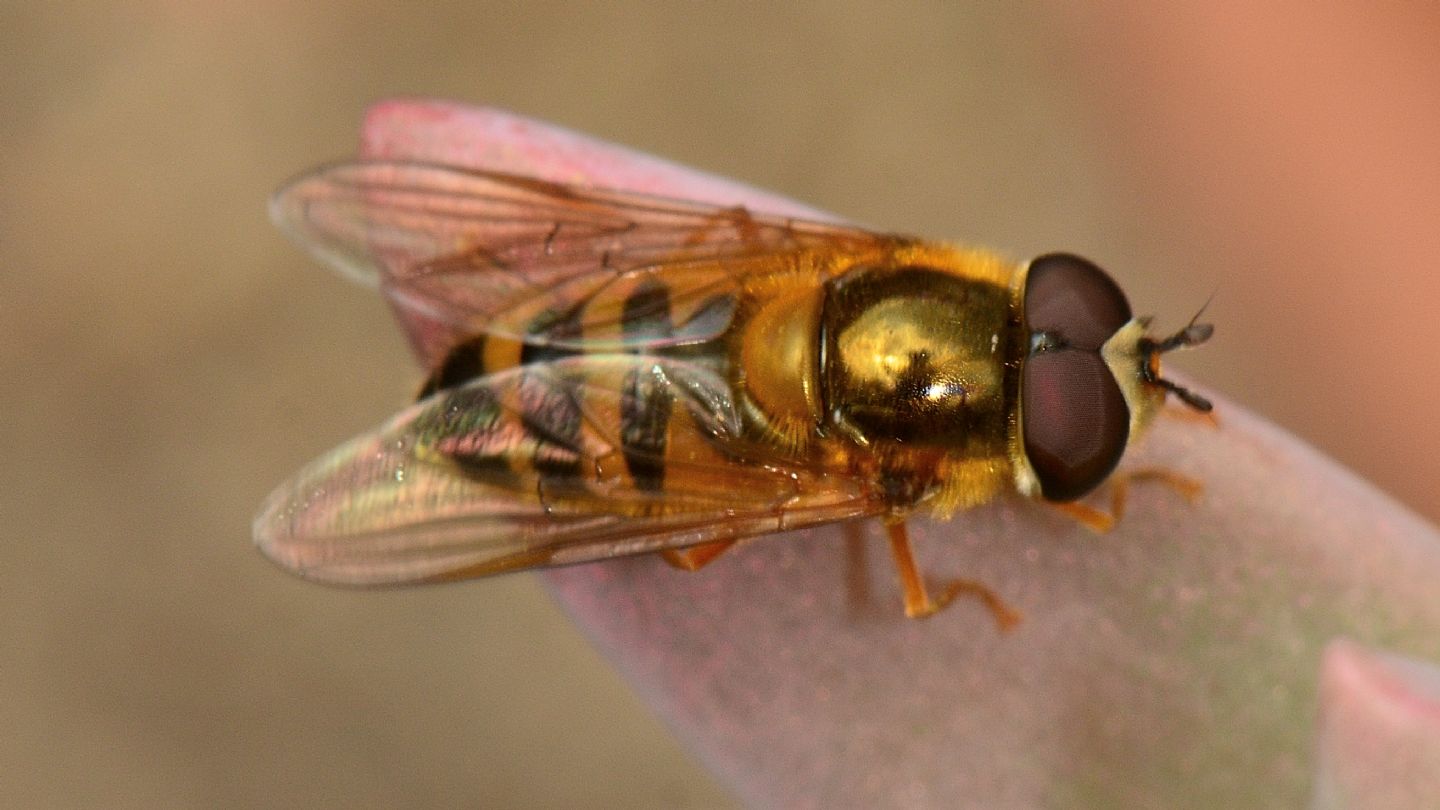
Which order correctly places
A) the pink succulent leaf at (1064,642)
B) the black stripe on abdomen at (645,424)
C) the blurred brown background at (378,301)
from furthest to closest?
the blurred brown background at (378,301) → the black stripe on abdomen at (645,424) → the pink succulent leaf at (1064,642)

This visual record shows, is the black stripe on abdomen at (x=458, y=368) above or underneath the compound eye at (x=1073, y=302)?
underneath

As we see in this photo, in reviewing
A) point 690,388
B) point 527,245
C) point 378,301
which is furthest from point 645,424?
point 378,301

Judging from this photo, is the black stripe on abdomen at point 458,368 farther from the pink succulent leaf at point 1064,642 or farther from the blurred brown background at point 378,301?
the blurred brown background at point 378,301

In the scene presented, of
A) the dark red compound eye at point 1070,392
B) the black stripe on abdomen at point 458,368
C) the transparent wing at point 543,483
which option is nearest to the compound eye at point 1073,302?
the dark red compound eye at point 1070,392

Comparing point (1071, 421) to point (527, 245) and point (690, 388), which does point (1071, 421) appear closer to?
point (690, 388)

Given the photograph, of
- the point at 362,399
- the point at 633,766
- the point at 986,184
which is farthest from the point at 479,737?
the point at 986,184

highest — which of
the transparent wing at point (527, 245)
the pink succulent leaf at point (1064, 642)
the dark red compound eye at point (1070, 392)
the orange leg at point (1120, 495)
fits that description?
the transparent wing at point (527, 245)

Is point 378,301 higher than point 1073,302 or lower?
lower

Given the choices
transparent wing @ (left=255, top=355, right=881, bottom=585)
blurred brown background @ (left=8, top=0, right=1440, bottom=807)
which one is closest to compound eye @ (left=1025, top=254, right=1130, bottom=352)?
transparent wing @ (left=255, top=355, right=881, bottom=585)

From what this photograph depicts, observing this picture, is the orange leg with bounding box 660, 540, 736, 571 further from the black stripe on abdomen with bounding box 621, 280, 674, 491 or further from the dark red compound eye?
the dark red compound eye
